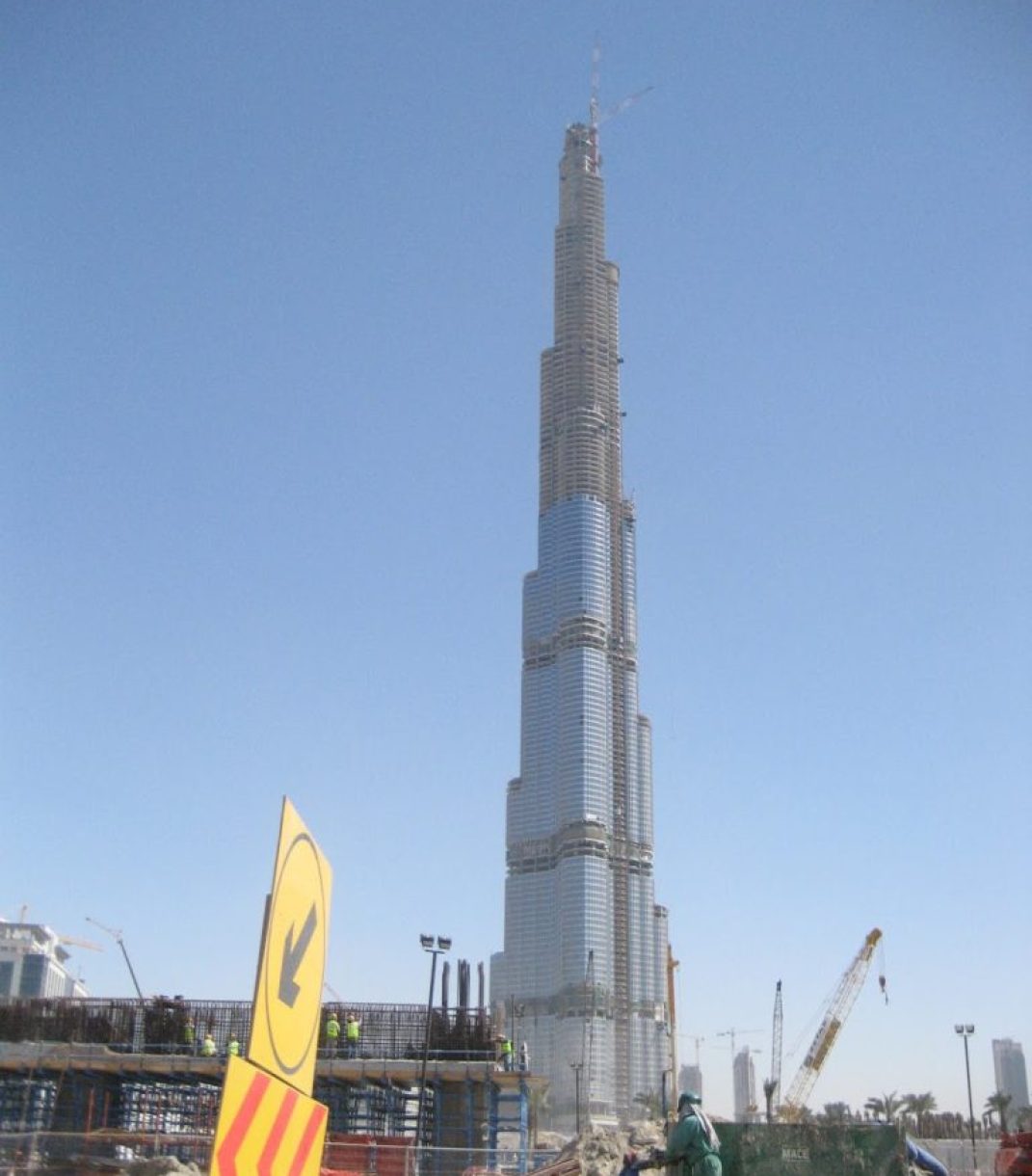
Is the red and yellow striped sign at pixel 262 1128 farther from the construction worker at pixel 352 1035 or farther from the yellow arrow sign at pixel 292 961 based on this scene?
the construction worker at pixel 352 1035

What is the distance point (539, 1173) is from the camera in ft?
68.3

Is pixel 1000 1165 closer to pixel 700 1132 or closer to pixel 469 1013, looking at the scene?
pixel 700 1132

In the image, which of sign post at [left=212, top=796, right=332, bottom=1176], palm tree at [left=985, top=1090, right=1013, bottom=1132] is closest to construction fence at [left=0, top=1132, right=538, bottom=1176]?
sign post at [left=212, top=796, right=332, bottom=1176]

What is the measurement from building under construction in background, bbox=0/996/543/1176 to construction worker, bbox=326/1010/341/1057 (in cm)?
16

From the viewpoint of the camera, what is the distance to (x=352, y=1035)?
34.9 meters

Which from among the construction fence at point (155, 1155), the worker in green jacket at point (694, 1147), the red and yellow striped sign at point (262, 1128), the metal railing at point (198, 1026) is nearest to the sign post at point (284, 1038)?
the red and yellow striped sign at point (262, 1128)

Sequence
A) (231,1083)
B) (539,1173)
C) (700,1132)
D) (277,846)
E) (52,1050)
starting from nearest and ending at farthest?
(231,1083) < (277,846) < (700,1132) < (539,1173) < (52,1050)

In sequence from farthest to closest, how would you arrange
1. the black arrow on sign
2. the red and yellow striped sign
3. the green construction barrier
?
the green construction barrier, the black arrow on sign, the red and yellow striped sign

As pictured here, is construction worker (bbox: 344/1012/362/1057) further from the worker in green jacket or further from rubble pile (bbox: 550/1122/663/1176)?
the worker in green jacket

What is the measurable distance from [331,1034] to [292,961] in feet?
108

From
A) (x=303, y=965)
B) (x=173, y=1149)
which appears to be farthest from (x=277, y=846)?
(x=173, y=1149)

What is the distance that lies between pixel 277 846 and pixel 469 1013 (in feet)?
131

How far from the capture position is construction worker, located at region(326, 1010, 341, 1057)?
3500cm

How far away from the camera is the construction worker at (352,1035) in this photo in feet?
115
